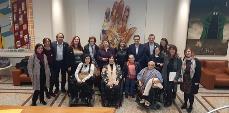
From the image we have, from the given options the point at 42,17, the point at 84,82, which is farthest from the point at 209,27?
the point at 42,17

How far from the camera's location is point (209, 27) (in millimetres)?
8352

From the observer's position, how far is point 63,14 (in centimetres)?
846

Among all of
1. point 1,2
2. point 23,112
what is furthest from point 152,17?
point 23,112

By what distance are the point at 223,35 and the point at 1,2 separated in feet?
21.6

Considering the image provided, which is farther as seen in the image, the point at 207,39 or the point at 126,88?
the point at 207,39

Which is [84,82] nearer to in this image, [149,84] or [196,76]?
[149,84]

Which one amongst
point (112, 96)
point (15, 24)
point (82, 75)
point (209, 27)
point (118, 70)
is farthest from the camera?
point (209, 27)

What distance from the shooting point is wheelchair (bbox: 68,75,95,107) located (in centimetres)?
631

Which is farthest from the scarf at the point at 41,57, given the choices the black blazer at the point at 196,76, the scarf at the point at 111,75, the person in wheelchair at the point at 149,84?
the black blazer at the point at 196,76

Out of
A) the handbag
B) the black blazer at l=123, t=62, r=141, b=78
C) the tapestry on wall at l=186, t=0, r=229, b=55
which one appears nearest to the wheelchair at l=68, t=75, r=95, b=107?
the handbag

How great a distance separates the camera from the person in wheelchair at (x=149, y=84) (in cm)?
611

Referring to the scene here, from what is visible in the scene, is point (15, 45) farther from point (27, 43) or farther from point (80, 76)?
point (80, 76)

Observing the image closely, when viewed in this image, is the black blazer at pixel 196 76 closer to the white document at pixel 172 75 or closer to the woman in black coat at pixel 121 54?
the white document at pixel 172 75

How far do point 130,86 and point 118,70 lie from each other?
61 centimetres
